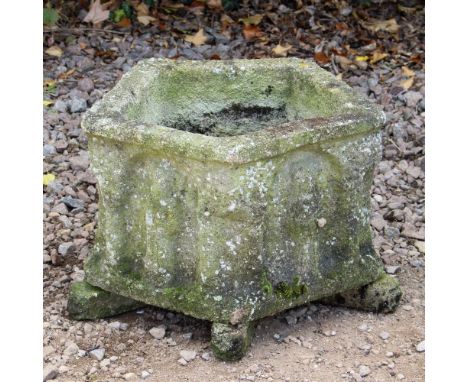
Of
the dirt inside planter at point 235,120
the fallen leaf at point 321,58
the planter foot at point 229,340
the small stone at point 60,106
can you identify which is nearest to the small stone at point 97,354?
the planter foot at point 229,340

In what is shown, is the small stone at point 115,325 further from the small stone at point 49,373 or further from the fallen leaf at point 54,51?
the fallen leaf at point 54,51

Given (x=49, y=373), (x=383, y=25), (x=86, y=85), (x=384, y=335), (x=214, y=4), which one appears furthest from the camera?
(x=214, y=4)

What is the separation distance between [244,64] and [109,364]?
3.96 ft

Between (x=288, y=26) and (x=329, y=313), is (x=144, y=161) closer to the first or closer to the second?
(x=329, y=313)

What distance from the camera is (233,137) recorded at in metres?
2.82

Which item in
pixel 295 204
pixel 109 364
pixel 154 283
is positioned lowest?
pixel 109 364

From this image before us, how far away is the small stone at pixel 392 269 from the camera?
360 cm

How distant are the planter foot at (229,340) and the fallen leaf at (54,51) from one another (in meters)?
2.78

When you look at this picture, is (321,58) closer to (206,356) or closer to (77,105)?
(77,105)

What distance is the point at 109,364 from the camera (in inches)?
119

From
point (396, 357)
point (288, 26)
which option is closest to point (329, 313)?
point (396, 357)

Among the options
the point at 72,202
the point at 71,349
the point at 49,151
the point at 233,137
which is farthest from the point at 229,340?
the point at 49,151

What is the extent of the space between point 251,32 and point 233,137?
9.57 ft

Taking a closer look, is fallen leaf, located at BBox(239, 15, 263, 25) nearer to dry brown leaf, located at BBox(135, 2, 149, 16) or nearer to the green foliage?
dry brown leaf, located at BBox(135, 2, 149, 16)
